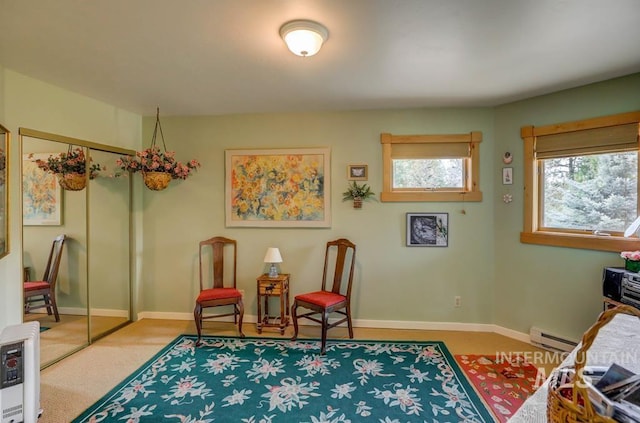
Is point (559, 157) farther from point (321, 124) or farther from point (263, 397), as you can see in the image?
point (263, 397)

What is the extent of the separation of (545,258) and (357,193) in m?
2.06

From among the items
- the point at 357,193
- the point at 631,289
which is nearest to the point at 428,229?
the point at 357,193

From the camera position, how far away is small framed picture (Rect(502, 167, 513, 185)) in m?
3.41

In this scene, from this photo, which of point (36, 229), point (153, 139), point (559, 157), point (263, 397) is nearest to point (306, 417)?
point (263, 397)

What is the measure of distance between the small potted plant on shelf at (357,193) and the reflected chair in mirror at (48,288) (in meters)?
2.97

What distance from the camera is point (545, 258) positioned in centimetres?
320

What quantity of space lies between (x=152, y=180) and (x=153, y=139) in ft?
2.64

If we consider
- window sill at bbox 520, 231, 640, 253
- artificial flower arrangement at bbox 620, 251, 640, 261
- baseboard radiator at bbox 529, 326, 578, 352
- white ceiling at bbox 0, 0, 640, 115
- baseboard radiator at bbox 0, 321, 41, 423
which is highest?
white ceiling at bbox 0, 0, 640, 115

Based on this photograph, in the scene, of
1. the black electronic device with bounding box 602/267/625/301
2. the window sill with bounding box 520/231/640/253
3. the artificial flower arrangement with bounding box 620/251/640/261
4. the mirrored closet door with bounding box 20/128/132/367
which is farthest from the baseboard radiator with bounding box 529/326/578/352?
the mirrored closet door with bounding box 20/128/132/367

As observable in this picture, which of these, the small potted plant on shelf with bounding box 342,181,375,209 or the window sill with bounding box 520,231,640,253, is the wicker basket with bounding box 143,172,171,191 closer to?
the small potted plant on shelf with bounding box 342,181,375,209

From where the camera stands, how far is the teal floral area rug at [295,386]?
2168mm

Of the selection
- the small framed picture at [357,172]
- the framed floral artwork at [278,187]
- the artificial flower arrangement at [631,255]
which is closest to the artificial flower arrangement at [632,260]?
the artificial flower arrangement at [631,255]

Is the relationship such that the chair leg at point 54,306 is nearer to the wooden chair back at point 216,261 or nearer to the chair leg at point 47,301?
the chair leg at point 47,301

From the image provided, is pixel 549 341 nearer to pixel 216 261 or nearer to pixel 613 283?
pixel 613 283
